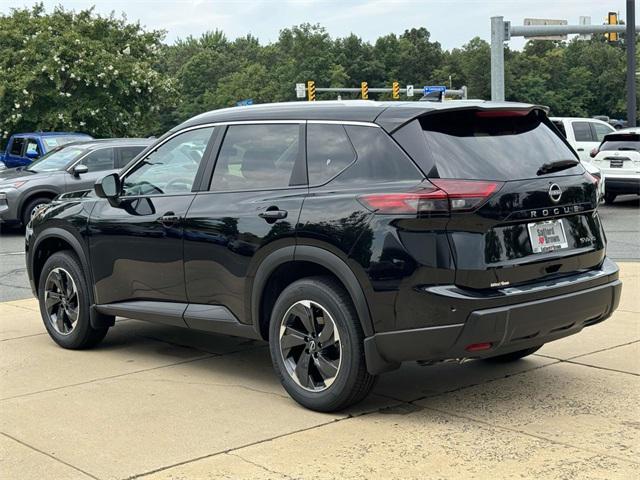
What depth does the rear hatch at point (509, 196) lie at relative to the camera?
486cm

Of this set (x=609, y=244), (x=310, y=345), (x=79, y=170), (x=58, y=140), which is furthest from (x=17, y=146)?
(x=310, y=345)

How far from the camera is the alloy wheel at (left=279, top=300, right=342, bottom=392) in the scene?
17.1 feet

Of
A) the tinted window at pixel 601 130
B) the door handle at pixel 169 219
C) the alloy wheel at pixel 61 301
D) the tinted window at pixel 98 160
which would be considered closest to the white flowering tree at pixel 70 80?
the tinted window at pixel 98 160

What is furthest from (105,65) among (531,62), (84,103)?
(531,62)

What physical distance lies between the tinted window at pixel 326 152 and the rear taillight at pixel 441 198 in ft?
1.69

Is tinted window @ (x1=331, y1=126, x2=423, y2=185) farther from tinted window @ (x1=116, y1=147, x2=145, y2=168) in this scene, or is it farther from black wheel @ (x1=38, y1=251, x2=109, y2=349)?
tinted window @ (x1=116, y1=147, x2=145, y2=168)

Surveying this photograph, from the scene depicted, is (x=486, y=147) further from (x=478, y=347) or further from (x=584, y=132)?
(x=584, y=132)

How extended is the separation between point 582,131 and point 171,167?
18074mm

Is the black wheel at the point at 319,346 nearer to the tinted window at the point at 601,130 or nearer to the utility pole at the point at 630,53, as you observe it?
the tinted window at the point at 601,130

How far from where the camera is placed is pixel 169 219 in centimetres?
616

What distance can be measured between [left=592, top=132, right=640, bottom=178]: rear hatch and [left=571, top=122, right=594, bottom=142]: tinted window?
2.87m

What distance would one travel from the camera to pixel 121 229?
6.55m

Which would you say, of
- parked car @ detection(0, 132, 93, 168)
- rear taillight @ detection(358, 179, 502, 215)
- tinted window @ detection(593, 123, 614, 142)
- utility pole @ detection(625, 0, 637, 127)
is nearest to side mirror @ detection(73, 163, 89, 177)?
parked car @ detection(0, 132, 93, 168)

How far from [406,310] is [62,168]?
13556 millimetres
